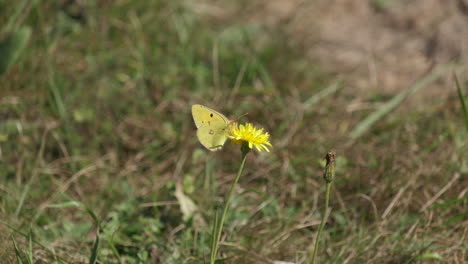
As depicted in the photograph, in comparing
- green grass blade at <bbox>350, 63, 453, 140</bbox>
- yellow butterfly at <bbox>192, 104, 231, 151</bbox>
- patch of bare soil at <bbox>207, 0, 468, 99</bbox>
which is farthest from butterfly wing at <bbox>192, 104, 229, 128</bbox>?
patch of bare soil at <bbox>207, 0, 468, 99</bbox>

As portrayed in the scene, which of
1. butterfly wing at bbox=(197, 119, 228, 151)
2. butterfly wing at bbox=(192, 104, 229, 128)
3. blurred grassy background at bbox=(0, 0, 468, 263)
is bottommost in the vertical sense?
blurred grassy background at bbox=(0, 0, 468, 263)

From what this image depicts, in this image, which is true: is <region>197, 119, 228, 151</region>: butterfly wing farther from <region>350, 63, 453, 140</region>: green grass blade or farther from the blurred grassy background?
<region>350, 63, 453, 140</region>: green grass blade

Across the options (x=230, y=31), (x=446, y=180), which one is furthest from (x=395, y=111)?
(x=230, y=31)

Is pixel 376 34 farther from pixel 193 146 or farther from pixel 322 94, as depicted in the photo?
pixel 193 146

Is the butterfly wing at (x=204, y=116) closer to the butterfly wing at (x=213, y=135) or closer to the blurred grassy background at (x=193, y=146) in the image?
the butterfly wing at (x=213, y=135)

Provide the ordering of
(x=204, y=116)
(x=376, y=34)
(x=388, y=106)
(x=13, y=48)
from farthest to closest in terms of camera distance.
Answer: (x=376, y=34) → (x=388, y=106) → (x=13, y=48) → (x=204, y=116)

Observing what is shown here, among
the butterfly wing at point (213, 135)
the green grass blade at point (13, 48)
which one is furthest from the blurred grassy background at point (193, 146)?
the butterfly wing at point (213, 135)

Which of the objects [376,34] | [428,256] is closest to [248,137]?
[428,256]
